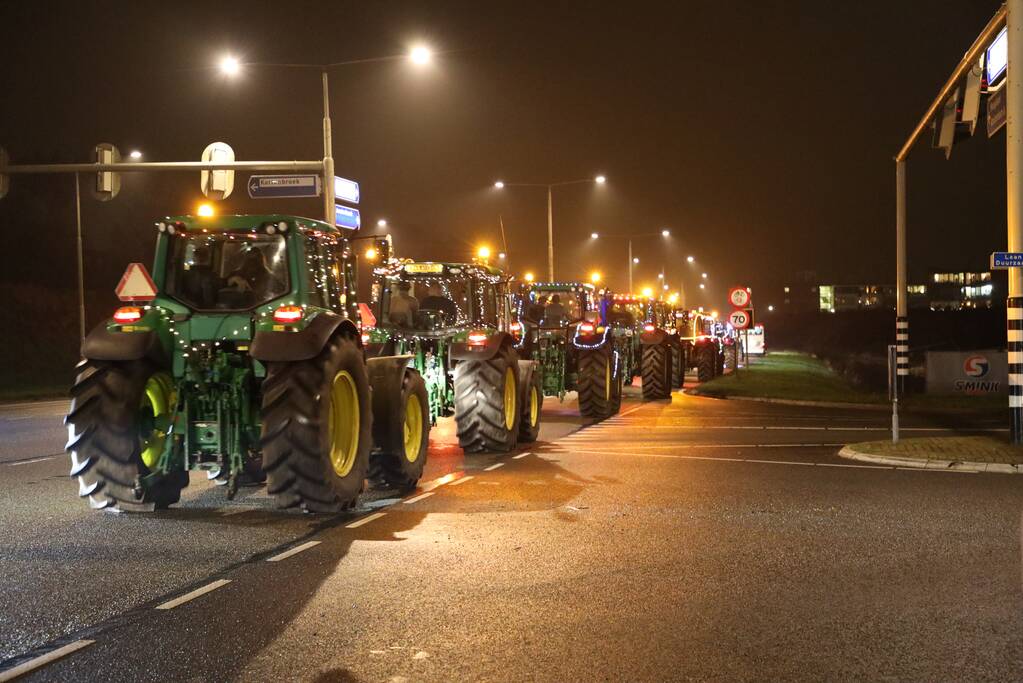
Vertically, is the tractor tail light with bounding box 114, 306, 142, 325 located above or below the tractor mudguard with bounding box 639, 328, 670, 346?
above

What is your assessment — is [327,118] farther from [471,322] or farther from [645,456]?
[645,456]

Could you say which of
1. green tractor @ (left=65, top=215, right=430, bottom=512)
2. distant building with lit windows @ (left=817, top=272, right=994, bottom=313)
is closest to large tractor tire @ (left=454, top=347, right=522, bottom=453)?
green tractor @ (left=65, top=215, right=430, bottom=512)

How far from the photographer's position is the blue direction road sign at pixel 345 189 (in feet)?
85.9

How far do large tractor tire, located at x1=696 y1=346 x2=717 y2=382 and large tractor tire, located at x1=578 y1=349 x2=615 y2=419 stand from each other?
65.9 ft

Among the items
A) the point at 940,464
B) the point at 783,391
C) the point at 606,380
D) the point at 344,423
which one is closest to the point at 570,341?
the point at 606,380

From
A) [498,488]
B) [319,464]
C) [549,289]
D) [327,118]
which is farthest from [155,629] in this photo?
[327,118]

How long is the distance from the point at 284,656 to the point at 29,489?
7813 millimetres

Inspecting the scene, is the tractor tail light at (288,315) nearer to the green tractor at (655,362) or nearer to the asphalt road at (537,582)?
the asphalt road at (537,582)

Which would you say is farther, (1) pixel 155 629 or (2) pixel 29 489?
(2) pixel 29 489

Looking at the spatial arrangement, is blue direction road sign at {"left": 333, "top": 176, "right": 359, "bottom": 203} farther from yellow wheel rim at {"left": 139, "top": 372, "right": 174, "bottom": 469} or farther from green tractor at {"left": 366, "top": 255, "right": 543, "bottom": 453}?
yellow wheel rim at {"left": 139, "top": 372, "right": 174, "bottom": 469}

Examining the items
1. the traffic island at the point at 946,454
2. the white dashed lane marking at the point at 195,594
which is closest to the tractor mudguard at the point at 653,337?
the traffic island at the point at 946,454

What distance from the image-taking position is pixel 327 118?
88.5 ft

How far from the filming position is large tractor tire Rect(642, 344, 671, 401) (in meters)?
31.7

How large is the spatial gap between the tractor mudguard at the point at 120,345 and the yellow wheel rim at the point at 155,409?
47cm
